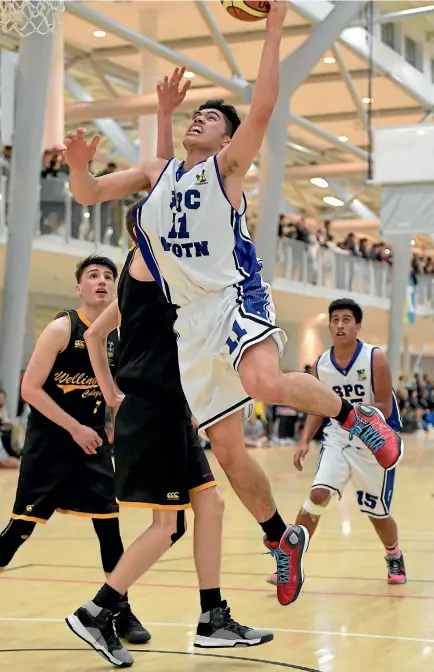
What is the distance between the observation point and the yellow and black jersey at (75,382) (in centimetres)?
540

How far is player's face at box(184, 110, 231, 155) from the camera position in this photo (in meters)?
4.73

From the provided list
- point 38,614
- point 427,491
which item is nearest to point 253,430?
point 427,491

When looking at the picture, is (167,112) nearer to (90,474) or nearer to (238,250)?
(238,250)

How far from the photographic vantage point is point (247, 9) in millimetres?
6020

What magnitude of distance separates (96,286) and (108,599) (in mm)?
1640

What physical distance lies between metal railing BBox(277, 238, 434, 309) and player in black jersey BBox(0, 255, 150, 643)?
Result: 22.3 m

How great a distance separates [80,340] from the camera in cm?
542

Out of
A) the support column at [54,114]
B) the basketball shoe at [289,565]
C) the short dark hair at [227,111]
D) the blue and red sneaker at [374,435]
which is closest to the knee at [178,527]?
the basketball shoe at [289,565]

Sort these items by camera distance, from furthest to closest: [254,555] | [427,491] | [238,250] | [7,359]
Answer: [7,359] < [427,491] < [254,555] < [238,250]

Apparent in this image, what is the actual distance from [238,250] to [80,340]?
1.18 m

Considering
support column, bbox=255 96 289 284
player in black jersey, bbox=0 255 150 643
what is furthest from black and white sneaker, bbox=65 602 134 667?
support column, bbox=255 96 289 284

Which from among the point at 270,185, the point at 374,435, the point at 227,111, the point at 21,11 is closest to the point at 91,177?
the point at 227,111

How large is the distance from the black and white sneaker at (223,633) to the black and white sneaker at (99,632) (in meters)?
0.33

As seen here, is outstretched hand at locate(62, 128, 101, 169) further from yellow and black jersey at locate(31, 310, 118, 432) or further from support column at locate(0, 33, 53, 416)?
support column at locate(0, 33, 53, 416)
